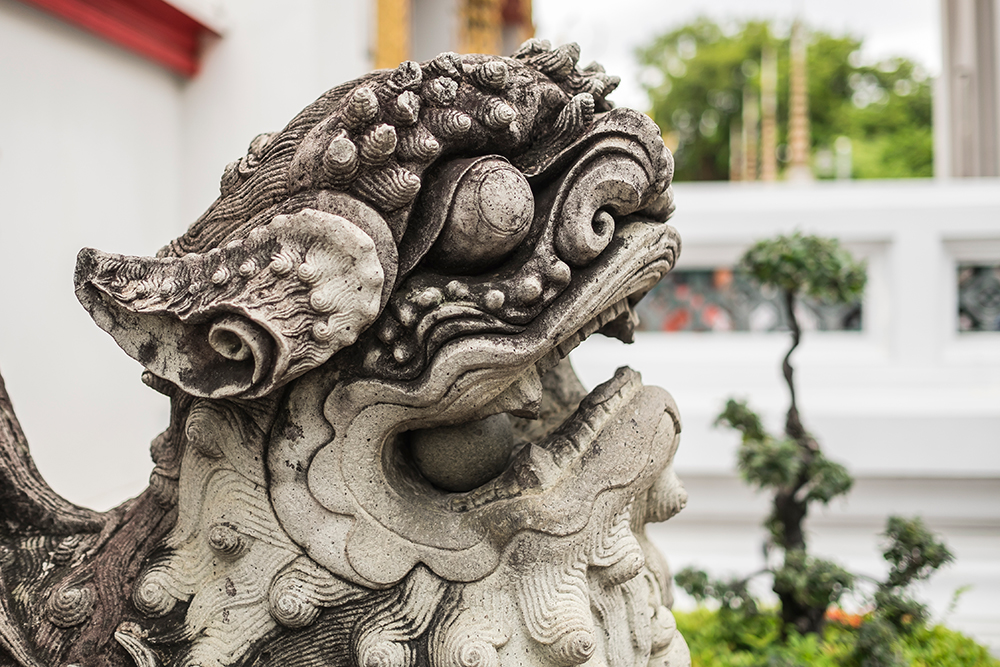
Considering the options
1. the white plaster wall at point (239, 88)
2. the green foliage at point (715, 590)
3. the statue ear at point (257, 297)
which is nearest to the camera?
the statue ear at point (257, 297)

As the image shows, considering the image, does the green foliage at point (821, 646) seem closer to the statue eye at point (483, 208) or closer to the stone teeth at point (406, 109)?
the statue eye at point (483, 208)

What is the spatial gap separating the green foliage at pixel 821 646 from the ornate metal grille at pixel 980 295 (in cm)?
122

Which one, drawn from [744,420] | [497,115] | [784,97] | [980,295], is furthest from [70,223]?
[784,97]

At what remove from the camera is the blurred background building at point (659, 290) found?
5.76ft

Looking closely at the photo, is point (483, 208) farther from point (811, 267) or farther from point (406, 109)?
point (811, 267)

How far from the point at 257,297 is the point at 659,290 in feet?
7.49

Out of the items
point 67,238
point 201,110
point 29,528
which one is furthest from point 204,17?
point 29,528

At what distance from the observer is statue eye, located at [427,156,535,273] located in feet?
2.86

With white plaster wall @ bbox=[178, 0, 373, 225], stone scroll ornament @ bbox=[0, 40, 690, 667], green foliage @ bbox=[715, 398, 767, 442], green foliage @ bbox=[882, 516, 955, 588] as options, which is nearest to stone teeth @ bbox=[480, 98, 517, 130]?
stone scroll ornament @ bbox=[0, 40, 690, 667]

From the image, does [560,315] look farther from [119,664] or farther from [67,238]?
[67,238]

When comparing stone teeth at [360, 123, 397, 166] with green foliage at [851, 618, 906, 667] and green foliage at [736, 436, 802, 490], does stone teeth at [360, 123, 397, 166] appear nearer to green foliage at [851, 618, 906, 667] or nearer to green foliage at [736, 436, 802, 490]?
green foliage at [736, 436, 802, 490]

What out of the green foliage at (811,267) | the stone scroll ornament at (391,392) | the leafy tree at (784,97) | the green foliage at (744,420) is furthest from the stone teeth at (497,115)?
the leafy tree at (784,97)

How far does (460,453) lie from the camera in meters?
0.98

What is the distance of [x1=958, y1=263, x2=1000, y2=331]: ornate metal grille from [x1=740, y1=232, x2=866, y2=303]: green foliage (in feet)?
3.82
